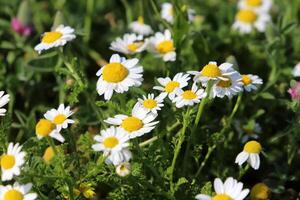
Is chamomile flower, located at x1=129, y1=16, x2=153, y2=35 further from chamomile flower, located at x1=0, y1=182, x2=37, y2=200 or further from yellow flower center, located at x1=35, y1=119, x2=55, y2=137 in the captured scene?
chamomile flower, located at x1=0, y1=182, x2=37, y2=200

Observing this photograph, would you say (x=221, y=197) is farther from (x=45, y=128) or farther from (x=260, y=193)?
(x=45, y=128)

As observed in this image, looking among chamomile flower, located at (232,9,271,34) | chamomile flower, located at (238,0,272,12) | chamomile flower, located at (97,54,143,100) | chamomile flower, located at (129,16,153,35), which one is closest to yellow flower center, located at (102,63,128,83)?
chamomile flower, located at (97,54,143,100)

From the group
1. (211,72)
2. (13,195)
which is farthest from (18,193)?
(211,72)

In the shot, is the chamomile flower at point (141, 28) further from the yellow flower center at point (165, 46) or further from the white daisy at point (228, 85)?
the white daisy at point (228, 85)

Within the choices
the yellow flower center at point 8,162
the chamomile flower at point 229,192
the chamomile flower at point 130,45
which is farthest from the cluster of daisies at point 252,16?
the yellow flower center at point 8,162

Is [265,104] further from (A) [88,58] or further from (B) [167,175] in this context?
(A) [88,58]
